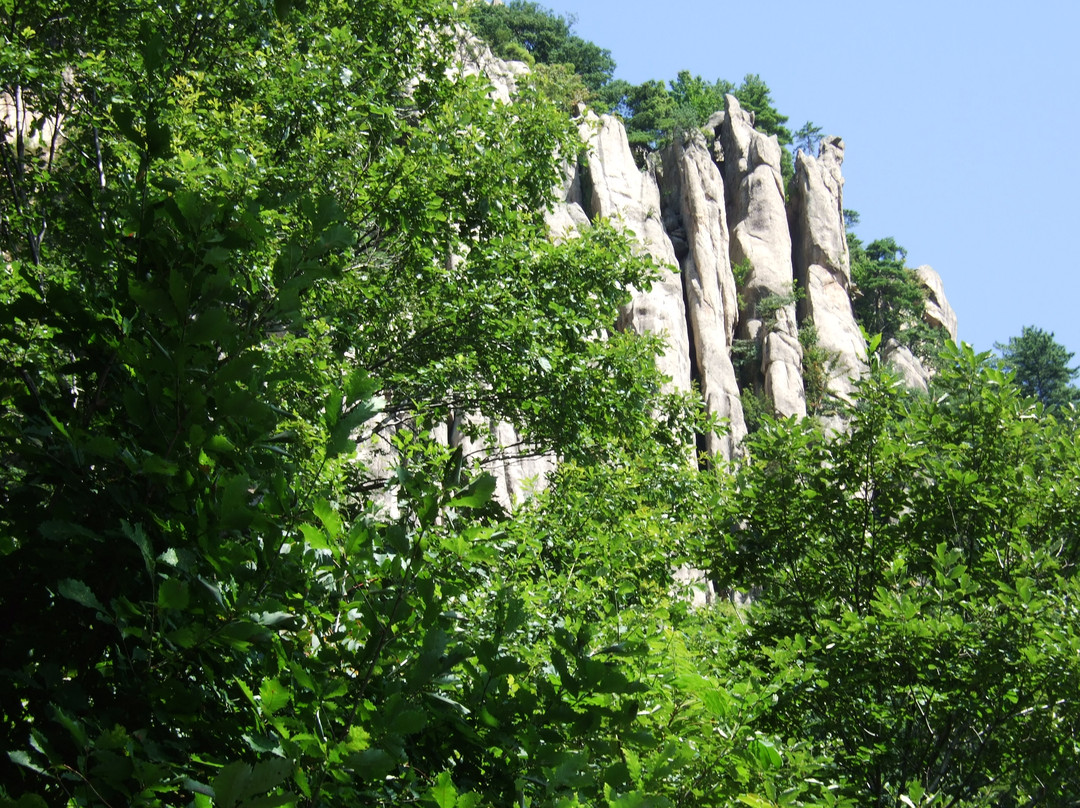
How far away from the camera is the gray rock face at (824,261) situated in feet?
134

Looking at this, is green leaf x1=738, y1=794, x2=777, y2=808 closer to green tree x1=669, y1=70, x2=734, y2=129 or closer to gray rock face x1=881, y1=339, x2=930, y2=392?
gray rock face x1=881, y1=339, x2=930, y2=392

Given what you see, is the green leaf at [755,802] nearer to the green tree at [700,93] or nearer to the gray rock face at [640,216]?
the gray rock face at [640,216]

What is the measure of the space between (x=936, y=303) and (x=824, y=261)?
10.8 meters

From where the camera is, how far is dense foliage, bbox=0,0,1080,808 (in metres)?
1.54

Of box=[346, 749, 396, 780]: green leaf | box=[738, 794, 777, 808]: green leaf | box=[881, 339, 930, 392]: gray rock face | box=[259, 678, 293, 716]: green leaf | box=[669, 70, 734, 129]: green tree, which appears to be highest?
Result: box=[669, 70, 734, 129]: green tree

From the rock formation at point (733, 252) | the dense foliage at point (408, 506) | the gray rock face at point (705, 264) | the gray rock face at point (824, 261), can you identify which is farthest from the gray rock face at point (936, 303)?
the dense foliage at point (408, 506)

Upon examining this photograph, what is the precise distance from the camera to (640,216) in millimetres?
36844

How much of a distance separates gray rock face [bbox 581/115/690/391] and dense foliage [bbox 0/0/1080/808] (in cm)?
2346

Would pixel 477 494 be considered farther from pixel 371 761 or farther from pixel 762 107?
pixel 762 107

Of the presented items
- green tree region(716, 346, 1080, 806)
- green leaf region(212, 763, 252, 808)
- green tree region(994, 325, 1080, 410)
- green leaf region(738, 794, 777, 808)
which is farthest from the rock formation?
green leaf region(212, 763, 252, 808)

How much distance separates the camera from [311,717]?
1496 mm

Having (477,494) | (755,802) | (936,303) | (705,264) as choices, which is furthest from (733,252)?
(477,494)

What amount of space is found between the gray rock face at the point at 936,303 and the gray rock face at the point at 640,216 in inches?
738

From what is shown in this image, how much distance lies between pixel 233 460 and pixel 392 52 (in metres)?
8.24
